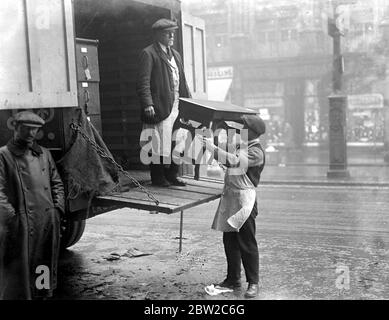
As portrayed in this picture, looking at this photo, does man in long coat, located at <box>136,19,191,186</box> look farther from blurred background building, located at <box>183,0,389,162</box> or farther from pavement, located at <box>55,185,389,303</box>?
blurred background building, located at <box>183,0,389,162</box>

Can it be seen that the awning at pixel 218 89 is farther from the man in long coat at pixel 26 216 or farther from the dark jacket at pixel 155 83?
the man in long coat at pixel 26 216

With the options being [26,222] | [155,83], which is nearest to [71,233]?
[155,83]

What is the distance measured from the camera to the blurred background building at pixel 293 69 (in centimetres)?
1988

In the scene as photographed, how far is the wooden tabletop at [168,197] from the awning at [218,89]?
48.3ft

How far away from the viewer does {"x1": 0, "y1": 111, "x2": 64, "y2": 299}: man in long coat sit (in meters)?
4.06

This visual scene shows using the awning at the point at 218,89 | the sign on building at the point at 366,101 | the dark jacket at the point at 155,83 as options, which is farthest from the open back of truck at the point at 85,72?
the sign on building at the point at 366,101

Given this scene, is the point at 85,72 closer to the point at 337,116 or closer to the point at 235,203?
the point at 235,203

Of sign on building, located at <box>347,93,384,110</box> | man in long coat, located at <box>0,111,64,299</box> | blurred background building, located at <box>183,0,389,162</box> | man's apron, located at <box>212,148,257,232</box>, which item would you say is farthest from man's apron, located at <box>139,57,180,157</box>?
sign on building, located at <box>347,93,384,110</box>

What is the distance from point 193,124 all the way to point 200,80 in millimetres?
1285

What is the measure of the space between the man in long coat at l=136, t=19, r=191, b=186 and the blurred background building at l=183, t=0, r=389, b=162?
47.6ft

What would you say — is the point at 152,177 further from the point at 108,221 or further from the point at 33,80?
the point at 108,221

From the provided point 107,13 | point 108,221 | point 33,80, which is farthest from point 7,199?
point 108,221

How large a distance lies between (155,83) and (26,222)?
2131mm
